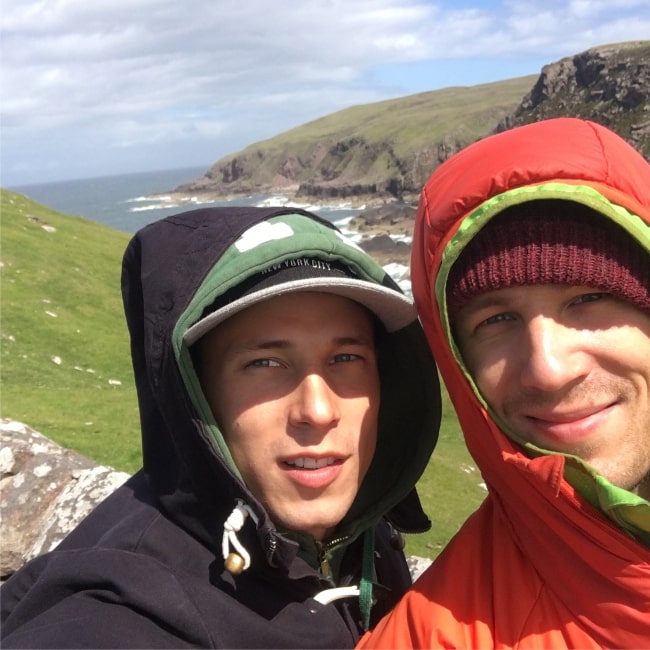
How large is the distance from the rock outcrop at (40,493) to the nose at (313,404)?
12.1ft

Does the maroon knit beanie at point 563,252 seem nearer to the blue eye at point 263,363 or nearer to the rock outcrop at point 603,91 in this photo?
the blue eye at point 263,363

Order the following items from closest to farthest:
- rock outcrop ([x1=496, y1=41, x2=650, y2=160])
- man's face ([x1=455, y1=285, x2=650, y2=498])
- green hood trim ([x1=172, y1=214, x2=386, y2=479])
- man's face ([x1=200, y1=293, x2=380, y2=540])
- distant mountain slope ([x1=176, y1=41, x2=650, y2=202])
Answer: man's face ([x1=455, y1=285, x2=650, y2=498]), green hood trim ([x1=172, y1=214, x2=386, y2=479]), man's face ([x1=200, y1=293, x2=380, y2=540]), rock outcrop ([x1=496, y1=41, x2=650, y2=160]), distant mountain slope ([x1=176, y1=41, x2=650, y2=202])

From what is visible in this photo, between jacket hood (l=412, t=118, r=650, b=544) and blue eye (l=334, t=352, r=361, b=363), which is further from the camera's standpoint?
blue eye (l=334, t=352, r=361, b=363)

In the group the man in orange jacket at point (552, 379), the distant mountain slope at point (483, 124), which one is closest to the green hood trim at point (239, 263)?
the man in orange jacket at point (552, 379)

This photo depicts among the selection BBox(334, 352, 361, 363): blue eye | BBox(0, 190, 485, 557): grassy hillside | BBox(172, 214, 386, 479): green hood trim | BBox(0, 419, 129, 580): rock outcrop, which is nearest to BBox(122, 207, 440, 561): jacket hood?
A: BBox(172, 214, 386, 479): green hood trim

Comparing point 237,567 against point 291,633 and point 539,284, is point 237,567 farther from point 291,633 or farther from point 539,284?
point 539,284

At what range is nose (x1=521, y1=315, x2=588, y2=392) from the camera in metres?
2.56

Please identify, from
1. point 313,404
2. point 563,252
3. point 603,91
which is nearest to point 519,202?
point 563,252

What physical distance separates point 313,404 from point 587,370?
1127mm

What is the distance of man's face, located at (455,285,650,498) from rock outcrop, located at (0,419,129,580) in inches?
173

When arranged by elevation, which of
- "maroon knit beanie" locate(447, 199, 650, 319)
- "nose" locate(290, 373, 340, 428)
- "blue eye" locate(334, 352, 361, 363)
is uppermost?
"maroon knit beanie" locate(447, 199, 650, 319)

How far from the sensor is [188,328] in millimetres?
2723

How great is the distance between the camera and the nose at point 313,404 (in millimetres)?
2824

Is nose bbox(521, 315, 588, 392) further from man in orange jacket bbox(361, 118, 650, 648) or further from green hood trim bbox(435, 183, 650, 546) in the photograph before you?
green hood trim bbox(435, 183, 650, 546)
